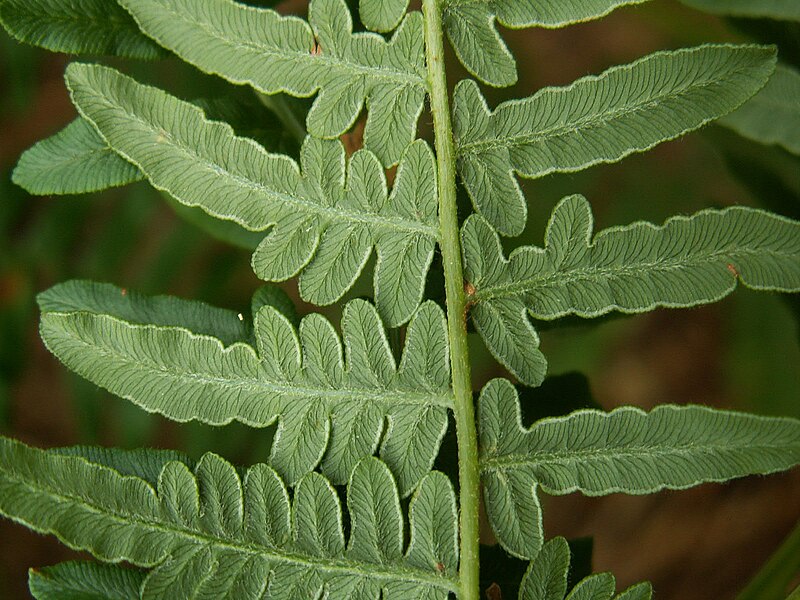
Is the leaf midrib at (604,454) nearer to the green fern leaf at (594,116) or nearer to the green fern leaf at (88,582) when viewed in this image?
the green fern leaf at (594,116)

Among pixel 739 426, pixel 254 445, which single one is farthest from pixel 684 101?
pixel 254 445

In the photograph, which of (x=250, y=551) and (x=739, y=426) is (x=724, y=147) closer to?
(x=739, y=426)

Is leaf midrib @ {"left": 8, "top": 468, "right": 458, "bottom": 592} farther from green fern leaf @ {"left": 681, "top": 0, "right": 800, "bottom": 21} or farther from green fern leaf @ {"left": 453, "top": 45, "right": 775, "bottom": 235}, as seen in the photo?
green fern leaf @ {"left": 681, "top": 0, "right": 800, "bottom": 21}

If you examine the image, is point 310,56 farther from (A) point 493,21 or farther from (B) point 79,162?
(B) point 79,162

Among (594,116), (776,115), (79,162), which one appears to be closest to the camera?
(594,116)

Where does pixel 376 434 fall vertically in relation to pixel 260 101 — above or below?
below

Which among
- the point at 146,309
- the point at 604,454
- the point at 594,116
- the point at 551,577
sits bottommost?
the point at 551,577

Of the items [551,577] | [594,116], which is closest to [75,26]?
[594,116]

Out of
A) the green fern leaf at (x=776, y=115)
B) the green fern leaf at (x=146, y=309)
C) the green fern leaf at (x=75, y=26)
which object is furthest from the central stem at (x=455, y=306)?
the green fern leaf at (x=776, y=115)
